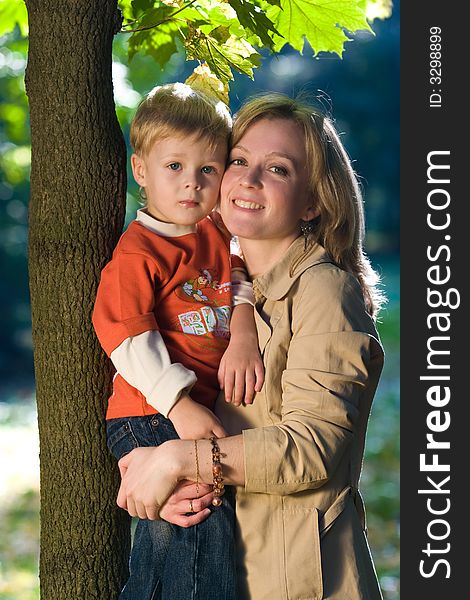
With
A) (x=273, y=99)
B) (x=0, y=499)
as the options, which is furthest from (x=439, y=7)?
(x=0, y=499)

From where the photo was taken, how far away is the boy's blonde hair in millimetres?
2340

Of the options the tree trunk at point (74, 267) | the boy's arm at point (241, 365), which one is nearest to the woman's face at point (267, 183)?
the boy's arm at point (241, 365)

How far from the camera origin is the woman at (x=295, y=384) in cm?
216

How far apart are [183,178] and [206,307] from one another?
32 centimetres

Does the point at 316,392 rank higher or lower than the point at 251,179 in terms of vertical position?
lower

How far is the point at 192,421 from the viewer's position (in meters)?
2.20

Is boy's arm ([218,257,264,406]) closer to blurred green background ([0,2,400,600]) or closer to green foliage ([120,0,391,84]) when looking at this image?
blurred green background ([0,2,400,600])

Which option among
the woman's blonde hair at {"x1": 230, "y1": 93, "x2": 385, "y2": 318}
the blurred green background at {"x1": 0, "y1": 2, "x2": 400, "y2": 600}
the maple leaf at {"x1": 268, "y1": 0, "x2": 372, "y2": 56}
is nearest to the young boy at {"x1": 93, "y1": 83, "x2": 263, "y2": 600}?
the woman's blonde hair at {"x1": 230, "y1": 93, "x2": 385, "y2": 318}

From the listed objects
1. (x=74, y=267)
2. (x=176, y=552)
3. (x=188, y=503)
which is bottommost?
(x=176, y=552)

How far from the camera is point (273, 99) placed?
244 centimetres

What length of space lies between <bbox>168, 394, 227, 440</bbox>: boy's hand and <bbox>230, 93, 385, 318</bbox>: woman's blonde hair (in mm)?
523

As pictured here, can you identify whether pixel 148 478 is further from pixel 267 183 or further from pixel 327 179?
pixel 327 179

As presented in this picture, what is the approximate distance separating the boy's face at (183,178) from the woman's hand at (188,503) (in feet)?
2.14

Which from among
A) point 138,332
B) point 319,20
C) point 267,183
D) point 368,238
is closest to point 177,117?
point 267,183
